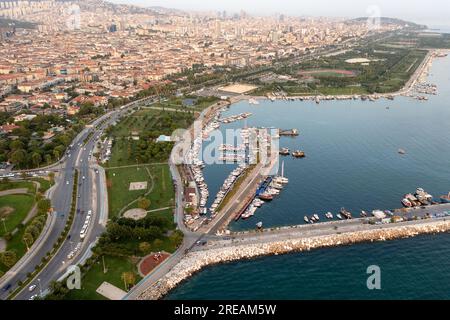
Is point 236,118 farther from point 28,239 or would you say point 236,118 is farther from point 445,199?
point 28,239

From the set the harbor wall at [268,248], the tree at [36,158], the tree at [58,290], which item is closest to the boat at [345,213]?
the harbor wall at [268,248]

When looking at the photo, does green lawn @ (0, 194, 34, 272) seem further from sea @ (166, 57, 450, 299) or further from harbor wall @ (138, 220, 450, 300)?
sea @ (166, 57, 450, 299)

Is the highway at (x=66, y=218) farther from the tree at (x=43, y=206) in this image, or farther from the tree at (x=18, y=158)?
the tree at (x=18, y=158)

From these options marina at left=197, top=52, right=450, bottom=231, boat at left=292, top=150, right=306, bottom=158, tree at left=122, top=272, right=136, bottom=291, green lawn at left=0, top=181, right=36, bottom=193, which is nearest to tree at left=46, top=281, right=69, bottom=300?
tree at left=122, top=272, right=136, bottom=291

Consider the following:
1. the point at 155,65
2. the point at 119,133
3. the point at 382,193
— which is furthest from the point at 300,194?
the point at 155,65

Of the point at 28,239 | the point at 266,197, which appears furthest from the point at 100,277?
the point at 266,197

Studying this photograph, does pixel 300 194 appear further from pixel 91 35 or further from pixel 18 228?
pixel 91 35
